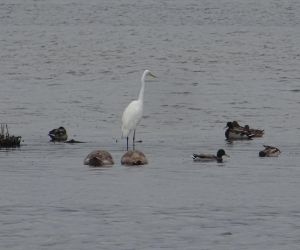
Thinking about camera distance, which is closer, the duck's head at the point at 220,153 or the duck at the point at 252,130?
the duck's head at the point at 220,153

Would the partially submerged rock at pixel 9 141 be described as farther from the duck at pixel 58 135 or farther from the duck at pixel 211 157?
the duck at pixel 211 157

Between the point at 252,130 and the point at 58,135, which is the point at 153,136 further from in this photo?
the point at 58,135

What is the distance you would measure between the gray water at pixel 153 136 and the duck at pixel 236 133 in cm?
30

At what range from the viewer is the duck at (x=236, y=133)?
89.5ft

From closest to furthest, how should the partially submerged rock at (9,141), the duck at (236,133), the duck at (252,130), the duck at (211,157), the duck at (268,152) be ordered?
the duck at (211,157)
the duck at (268,152)
the partially submerged rock at (9,141)
the duck at (236,133)
the duck at (252,130)

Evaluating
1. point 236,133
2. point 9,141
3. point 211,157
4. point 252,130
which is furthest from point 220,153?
point 252,130

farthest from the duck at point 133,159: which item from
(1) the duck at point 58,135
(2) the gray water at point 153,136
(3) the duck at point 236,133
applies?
(3) the duck at point 236,133

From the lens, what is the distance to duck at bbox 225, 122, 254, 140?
89.5 ft

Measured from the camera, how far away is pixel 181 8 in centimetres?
9262

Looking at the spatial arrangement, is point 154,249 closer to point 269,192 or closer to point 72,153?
point 269,192

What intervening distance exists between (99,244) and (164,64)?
1399 inches

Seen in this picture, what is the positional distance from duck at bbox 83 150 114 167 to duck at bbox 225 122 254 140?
18.0 feet

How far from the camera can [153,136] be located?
28.3 meters

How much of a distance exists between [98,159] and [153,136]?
242 inches
